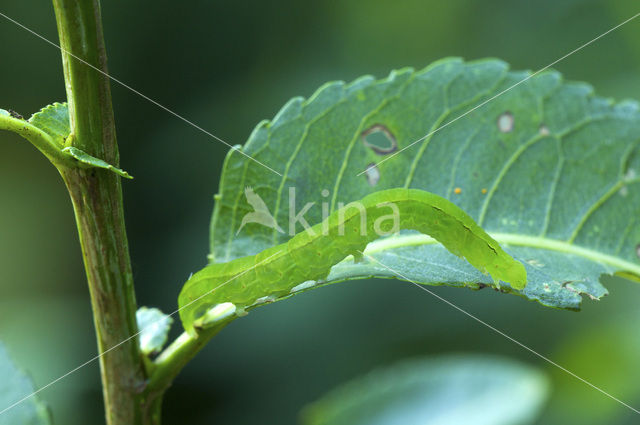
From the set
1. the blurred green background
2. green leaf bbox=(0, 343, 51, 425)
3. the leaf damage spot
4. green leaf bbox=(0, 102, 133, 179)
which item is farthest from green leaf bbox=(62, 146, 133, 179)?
the blurred green background

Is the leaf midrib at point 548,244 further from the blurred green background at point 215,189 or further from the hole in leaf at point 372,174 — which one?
the blurred green background at point 215,189

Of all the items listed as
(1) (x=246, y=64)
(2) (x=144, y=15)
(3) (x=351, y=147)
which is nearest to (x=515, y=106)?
(3) (x=351, y=147)

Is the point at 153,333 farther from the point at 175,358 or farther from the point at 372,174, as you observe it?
the point at 372,174

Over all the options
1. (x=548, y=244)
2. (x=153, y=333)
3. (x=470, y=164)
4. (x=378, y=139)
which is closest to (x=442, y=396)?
(x=548, y=244)

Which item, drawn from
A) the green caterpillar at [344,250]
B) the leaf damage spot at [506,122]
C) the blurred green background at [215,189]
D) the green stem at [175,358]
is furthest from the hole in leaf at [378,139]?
the blurred green background at [215,189]

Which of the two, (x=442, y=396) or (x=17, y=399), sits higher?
(x=17, y=399)

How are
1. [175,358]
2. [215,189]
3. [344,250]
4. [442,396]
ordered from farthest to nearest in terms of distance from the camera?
[215,189], [442,396], [344,250], [175,358]

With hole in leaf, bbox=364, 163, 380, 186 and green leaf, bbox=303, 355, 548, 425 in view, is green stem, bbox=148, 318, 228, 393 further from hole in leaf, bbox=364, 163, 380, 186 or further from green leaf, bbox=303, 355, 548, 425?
green leaf, bbox=303, 355, 548, 425
